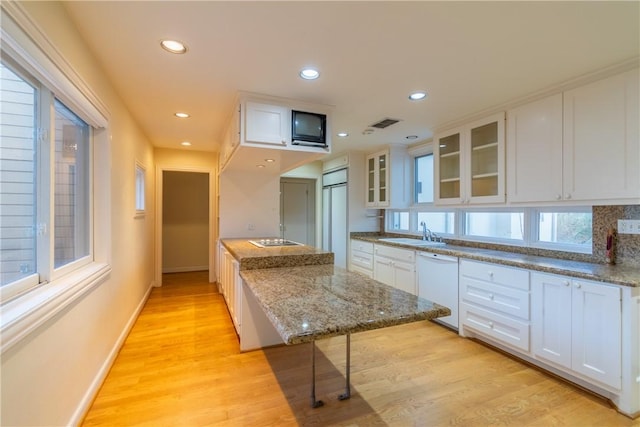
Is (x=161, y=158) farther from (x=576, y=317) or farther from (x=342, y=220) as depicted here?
(x=576, y=317)

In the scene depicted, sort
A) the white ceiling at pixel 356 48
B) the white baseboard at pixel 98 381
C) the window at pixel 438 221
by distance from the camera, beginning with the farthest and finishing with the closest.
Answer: the window at pixel 438 221 → the white baseboard at pixel 98 381 → the white ceiling at pixel 356 48

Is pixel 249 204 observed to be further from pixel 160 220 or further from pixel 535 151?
pixel 535 151

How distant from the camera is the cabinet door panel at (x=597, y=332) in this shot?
6.16ft

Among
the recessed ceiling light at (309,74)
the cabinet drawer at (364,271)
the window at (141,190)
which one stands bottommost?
the cabinet drawer at (364,271)

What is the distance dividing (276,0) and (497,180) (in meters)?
2.53

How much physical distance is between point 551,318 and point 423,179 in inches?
99.0

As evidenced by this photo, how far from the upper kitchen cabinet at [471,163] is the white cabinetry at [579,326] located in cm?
94

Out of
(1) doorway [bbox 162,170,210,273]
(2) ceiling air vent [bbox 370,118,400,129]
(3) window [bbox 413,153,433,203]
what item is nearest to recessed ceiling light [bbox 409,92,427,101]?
(2) ceiling air vent [bbox 370,118,400,129]

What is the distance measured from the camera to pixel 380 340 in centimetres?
290

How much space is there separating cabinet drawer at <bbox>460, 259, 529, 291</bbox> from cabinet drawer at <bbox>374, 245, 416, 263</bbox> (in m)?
0.72

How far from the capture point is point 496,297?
264cm

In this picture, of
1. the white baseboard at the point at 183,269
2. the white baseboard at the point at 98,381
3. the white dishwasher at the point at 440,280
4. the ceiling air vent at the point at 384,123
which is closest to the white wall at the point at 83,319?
the white baseboard at the point at 98,381

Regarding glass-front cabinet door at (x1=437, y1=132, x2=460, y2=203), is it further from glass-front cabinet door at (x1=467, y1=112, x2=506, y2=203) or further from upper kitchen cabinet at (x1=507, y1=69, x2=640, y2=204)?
upper kitchen cabinet at (x1=507, y1=69, x2=640, y2=204)

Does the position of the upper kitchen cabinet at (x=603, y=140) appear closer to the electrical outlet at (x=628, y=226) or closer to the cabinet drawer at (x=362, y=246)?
the electrical outlet at (x=628, y=226)
